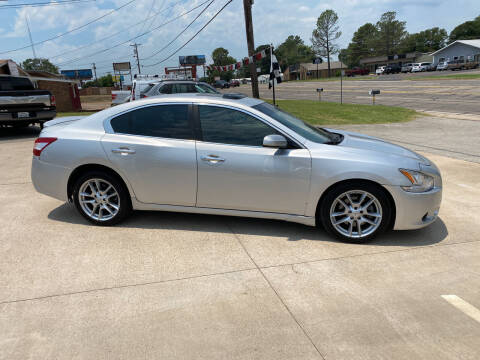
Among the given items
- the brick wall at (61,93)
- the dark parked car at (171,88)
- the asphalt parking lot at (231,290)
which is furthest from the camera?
the brick wall at (61,93)

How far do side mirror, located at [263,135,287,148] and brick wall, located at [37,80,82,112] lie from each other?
24102 millimetres

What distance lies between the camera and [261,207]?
4.32 meters

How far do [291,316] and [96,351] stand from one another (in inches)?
55.3

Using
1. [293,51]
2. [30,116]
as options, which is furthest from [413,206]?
[293,51]

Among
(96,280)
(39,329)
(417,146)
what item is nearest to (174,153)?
(96,280)

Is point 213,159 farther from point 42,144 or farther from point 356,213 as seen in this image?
point 42,144

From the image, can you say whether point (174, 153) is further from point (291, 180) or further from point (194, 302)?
point (194, 302)

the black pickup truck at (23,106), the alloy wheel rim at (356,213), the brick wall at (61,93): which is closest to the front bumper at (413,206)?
the alloy wheel rim at (356,213)

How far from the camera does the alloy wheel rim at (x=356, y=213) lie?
414 cm

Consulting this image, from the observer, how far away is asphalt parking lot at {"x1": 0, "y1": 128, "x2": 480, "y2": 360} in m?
2.68

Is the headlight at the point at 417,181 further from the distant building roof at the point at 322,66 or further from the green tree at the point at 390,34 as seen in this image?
the green tree at the point at 390,34

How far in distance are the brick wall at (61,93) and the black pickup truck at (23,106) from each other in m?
13.3

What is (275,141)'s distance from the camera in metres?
4.13

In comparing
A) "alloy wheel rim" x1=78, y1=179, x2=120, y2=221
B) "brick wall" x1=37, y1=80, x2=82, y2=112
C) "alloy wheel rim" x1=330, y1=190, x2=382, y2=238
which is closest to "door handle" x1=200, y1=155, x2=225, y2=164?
"alloy wheel rim" x1=78, y1=179, x2=120, y2=221
